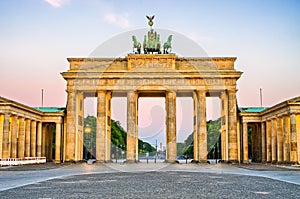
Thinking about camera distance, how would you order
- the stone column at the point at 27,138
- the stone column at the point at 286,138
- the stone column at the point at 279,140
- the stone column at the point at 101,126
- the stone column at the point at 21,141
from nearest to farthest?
the stone column at the point at 286,138 → the stone column at the point at 279,140 → the stone column at the point at 21,141 → the stone column at the point at 27,138 → the stone column at the point at 101,126

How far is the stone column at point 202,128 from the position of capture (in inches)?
2672

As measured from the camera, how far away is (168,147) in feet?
224

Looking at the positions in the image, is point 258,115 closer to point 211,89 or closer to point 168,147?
point 211,89


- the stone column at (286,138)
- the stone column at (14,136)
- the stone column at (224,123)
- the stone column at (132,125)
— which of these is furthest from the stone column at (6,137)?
the stone column at (286,138)

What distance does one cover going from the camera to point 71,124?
6856 centimetres

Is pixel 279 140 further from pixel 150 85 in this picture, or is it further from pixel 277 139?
pixel 150 85

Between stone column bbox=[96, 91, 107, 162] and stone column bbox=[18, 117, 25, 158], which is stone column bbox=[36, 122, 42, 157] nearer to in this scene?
stone column bbox=[18, 117, 25, 158]

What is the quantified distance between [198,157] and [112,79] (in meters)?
18.0

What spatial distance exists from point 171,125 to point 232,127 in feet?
30.8

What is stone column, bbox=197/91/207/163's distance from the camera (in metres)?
67.9

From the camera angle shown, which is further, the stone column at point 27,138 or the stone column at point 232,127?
the stone column at point 232,127

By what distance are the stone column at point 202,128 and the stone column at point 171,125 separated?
385 centimetres

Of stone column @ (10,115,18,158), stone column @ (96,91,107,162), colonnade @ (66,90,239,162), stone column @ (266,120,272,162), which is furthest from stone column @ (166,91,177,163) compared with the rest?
stone column @ (10,115,18,158)

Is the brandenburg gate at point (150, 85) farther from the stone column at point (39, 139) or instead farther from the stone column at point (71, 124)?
the stone column at point (39, 139)
